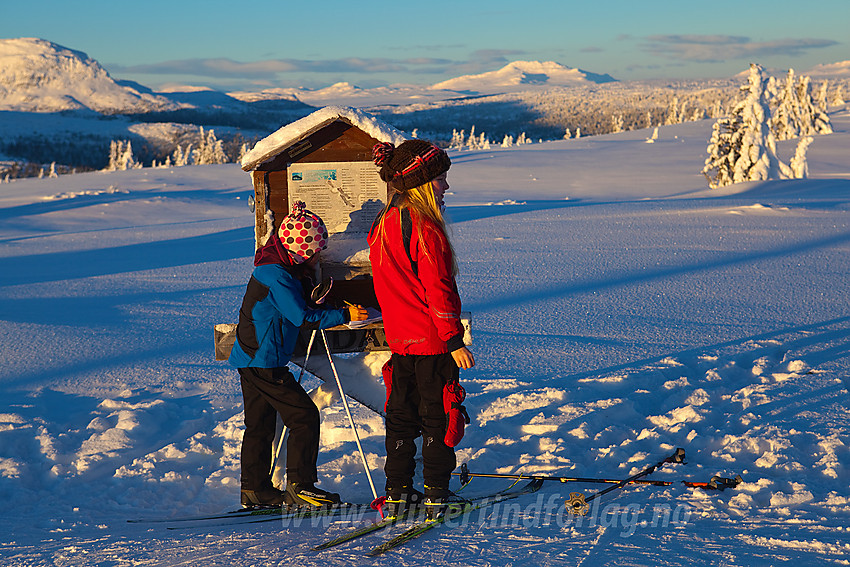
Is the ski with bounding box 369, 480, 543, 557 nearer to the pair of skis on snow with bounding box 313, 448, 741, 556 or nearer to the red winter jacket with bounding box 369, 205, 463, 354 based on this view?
the pair of skis on snow with bounding box 313, 448, 741, 556

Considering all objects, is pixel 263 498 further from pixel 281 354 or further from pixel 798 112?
pixel 798 112

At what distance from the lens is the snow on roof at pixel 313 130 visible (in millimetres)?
3871

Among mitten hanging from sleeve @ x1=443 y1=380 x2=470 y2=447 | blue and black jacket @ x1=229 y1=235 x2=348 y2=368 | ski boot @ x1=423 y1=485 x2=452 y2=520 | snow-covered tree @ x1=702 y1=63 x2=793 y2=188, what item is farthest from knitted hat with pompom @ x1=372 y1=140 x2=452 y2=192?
snow-covered tree @ x1=702 y1=63 x2=793 y2=188

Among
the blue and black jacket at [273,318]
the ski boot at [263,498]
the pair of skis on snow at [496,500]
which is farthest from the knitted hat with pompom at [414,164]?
the ski boot at [263,498]

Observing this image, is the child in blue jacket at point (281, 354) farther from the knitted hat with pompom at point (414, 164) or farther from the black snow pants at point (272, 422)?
the knitted hat with pompom at point (414, 164)

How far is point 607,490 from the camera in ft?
12.1

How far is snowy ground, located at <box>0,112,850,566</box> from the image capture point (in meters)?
3.21

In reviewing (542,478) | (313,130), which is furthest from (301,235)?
(542,478)

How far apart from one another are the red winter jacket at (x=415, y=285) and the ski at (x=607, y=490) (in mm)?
1011

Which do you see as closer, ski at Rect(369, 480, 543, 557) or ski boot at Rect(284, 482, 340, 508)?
ski at Rect(369, 480, 543, 557)

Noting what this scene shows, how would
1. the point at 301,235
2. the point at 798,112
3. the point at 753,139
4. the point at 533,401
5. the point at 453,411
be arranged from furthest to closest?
the point at 798,112, the point at 753,139, the point at 533,401, the point at 301,235, the point at 453,411

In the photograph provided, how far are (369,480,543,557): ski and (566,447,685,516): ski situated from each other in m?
0.36

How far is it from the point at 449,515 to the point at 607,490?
2.98 ft

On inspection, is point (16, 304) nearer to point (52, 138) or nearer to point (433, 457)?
point (433, 457)
